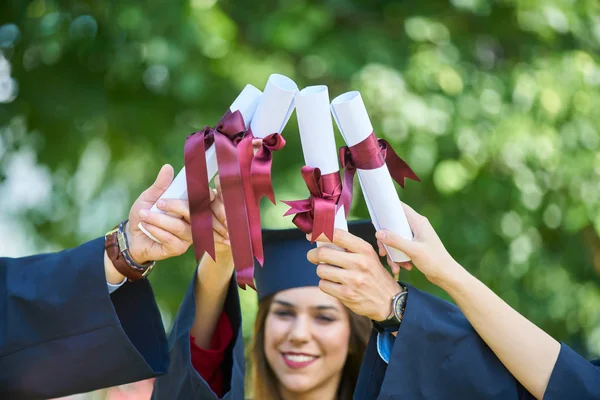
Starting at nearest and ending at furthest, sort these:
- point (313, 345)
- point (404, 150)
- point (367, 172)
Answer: point (367, 172) → point (313, 345) → point (404, 150)

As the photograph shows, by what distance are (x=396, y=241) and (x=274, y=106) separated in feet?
1.39

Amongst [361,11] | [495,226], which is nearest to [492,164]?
[495,226]

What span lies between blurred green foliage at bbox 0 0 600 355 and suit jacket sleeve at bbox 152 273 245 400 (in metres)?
1.45

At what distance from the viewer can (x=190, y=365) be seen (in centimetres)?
237

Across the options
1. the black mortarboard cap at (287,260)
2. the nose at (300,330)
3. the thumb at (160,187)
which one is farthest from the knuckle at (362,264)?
the nose at (300,330)

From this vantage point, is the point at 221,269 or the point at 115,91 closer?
the point at 221,269

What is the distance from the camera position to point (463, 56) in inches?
176

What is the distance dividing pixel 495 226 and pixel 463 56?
90 centimetres

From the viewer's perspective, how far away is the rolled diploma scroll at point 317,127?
1.86 m

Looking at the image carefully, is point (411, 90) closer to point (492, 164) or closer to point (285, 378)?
point (492, 164)

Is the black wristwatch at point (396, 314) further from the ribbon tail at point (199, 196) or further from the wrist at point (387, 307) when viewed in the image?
the ribbon tail at point (199, 196)

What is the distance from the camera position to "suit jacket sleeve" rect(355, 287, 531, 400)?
211 cm

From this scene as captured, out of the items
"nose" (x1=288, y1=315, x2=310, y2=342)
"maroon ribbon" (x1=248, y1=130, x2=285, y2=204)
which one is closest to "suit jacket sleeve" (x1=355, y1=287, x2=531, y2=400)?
"maroon ribbon" (x1=248, y1=130, x2=285, y2=204)

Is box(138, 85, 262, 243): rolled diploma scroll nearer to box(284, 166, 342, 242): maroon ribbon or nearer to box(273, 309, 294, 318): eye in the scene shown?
box(284, 166, 342, 242): maroon ribbon
